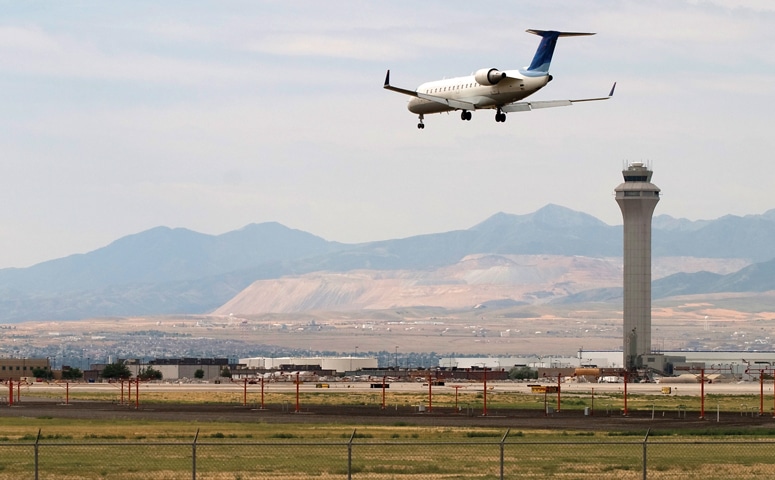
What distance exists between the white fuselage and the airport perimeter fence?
104 feet

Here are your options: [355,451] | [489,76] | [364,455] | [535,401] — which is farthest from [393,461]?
[535,401]

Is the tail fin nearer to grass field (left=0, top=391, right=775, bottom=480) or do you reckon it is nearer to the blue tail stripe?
the blue tail stripe

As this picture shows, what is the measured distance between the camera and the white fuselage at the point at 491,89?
96.2 metres

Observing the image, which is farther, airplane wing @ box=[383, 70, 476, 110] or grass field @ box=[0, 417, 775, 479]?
airplane wing @ box=[383, 70, 476, 110]

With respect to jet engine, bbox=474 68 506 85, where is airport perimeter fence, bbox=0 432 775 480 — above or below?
below

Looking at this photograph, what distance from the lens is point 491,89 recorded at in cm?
9650

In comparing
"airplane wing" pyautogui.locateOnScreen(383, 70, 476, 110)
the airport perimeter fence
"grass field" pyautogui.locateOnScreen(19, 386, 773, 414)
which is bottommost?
"grass field" pyautogui.locateOnScreen(19, 386, 773, 414)

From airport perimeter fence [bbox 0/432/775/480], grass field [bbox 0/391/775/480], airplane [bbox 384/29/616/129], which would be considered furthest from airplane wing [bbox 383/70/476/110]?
airport perimeter fence [bbox 0/432/775/480]

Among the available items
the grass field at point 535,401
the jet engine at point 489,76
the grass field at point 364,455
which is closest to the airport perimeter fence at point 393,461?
the grass field at point 364,455

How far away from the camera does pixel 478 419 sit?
319 feet

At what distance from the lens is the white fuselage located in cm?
9625

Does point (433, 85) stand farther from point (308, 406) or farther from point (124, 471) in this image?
point (124, 471)

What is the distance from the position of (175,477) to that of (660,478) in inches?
724

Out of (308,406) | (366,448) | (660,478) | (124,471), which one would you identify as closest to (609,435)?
(366,448)
